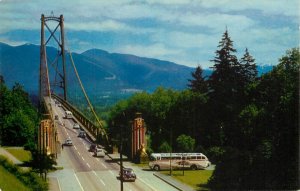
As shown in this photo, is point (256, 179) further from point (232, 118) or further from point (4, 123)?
point (4, 123)

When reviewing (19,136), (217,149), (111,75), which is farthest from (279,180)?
(19,136)

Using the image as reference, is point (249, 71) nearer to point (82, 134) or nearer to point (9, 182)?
point (82, 134)

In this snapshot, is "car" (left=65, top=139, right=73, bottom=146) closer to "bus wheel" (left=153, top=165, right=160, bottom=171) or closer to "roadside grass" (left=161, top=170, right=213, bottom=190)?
"bus wheel" (left=153, top=165, right=160, bottom=171)

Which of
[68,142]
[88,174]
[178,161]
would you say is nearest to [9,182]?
[88,174]

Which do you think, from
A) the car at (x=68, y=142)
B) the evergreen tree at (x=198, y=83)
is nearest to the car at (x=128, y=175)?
the car at (x=68, y=142)

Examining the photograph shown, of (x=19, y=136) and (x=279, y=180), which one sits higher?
(x=19, y=136)

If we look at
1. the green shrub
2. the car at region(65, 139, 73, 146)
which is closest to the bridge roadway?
the car at region(65, 139, 73, 146)

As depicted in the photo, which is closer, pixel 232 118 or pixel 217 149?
pixel 217 149
